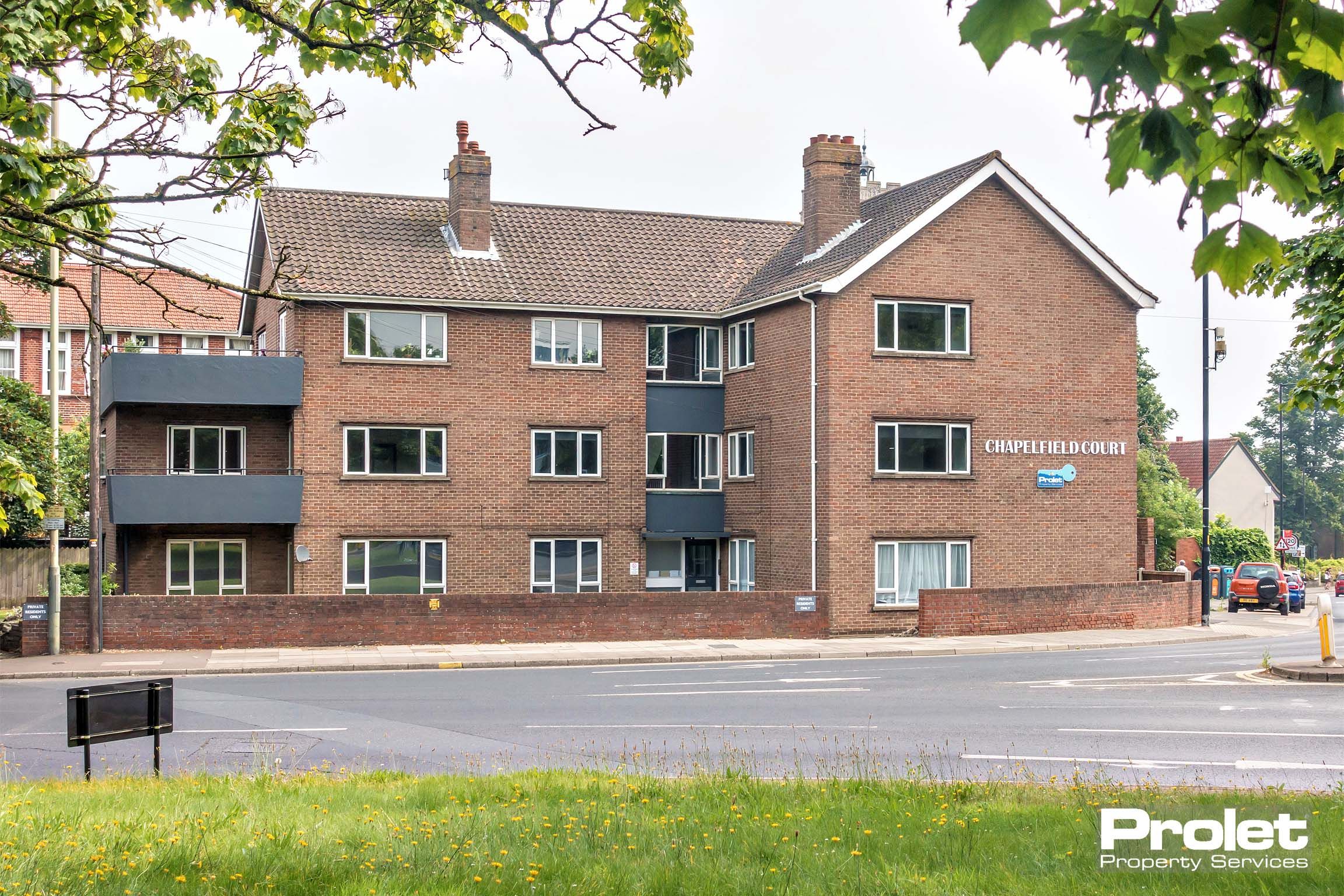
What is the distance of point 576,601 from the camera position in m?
28.3

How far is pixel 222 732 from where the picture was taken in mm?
15625

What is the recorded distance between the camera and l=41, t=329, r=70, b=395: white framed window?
54.4 metres

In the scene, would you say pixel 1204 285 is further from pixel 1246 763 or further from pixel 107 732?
pixel 107 732

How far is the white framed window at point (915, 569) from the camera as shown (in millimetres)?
31172

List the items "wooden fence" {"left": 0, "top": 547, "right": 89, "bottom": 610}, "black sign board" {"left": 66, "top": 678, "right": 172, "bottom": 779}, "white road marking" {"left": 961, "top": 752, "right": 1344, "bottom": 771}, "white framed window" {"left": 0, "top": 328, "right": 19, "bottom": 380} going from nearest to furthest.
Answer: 1. "black sign board" {"left": 66, "top": 678, "right": 172, "bottom": 779}
2. "white road marking" {"left": 961, "top": 752, "right": 1344, "bottom": 771}
3. "wooden fence" {"left": 0, "top": 547, "right": 89, "bottom": 610}
4. "white framed window" {"left": 0, "top": 328, "right": 19, "bottom": 380}

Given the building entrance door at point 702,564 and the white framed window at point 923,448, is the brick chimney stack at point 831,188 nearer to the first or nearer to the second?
Result: the white framed window at point 923,448

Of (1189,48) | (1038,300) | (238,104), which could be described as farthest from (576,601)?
(1189,48)

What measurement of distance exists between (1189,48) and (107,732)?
10958 mm

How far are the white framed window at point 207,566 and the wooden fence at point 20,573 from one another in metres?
11.5

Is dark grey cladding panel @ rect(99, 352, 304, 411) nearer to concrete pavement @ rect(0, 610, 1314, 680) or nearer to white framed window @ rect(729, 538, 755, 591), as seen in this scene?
concrete pavement @ rect(0, 610, 1314, 680)

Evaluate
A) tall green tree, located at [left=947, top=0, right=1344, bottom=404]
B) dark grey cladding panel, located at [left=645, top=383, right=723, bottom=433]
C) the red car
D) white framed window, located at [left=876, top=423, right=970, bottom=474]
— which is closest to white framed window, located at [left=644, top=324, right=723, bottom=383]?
dark grey cladding panel, located at [left=645, top=383, right=723, bottom=433]

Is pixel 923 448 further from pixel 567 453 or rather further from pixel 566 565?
pixel 566 565

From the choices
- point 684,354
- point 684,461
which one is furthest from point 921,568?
point 684,354

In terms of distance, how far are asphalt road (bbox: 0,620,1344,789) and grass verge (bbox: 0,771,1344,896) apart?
158 cm
